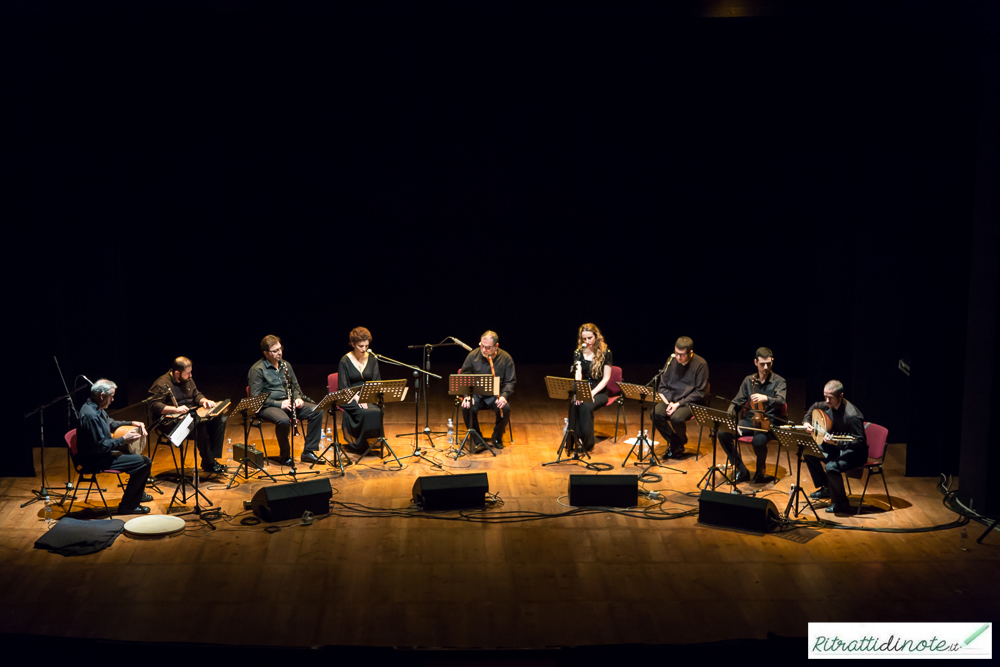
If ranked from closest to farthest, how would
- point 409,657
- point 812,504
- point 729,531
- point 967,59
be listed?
point 409,657 → point 729,531 → point 812,504 → point 967,59

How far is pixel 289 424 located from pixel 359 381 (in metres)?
0.75

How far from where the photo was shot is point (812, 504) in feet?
23.1

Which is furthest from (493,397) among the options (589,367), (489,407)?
(589,367)

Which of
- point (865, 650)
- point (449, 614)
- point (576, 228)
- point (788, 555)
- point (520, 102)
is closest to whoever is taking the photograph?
point (865, 650)

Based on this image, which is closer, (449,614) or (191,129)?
(449,614)

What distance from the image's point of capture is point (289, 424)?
7988 mm

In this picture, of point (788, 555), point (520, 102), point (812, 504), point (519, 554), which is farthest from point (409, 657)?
point (520, 102)

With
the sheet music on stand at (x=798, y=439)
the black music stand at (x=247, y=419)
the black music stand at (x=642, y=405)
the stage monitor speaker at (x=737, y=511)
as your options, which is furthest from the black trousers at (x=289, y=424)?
the sheet music on stand at (x=798, y=439)

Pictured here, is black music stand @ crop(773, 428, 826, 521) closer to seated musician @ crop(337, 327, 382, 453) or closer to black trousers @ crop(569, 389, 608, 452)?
black trousers @ crop(569, 389, 608, 452)

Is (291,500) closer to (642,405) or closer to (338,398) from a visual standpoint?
(338,398)

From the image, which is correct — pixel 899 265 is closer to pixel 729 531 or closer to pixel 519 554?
pixel 729 531

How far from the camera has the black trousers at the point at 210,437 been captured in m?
7.62

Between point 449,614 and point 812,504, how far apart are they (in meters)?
3.33

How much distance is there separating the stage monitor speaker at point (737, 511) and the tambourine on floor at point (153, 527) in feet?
13.0
